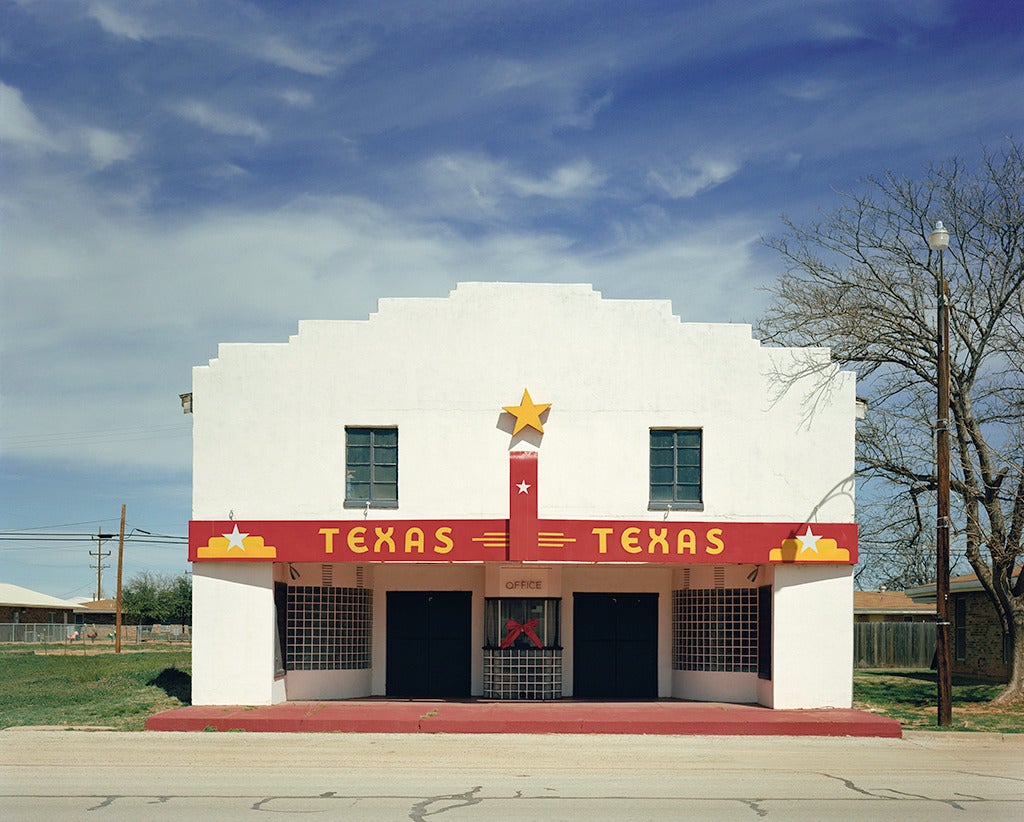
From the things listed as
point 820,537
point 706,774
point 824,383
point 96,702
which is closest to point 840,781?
point 706,774

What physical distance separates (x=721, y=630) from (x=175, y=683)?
40.8 feet

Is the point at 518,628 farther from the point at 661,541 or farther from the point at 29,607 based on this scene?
the point at 29,607

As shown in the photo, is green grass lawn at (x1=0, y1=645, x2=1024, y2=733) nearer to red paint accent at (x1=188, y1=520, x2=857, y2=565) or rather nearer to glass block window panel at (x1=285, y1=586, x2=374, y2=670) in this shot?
glass block window panel at (x1=285, y1=586, x2=374, y2=670)

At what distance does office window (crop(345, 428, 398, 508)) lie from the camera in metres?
23.4

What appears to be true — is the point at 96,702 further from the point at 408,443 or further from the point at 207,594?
the point at 408,443

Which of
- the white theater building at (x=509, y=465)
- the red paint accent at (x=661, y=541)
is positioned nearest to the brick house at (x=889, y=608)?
the white theater building at (x=509, y=465)

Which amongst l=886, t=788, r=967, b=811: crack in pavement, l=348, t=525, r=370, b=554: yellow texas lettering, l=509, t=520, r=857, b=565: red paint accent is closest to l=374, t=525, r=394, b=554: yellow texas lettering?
l=348, t=525, r=370, b=554: yellow texas lettering

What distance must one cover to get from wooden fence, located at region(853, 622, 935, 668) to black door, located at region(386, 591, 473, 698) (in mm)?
24587

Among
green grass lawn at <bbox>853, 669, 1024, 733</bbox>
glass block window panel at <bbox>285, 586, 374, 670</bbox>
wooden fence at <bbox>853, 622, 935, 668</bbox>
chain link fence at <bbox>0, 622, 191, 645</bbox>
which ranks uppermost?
glass block window panel at <bbox>285, 586, 374, 670</bbox>

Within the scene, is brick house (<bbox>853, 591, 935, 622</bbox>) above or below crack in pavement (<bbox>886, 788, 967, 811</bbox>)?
below

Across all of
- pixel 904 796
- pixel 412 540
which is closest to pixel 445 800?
pixel 904 796

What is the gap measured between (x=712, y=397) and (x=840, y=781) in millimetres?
9558

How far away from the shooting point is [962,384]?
2616 centimetres

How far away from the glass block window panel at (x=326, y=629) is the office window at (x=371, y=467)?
245cm
